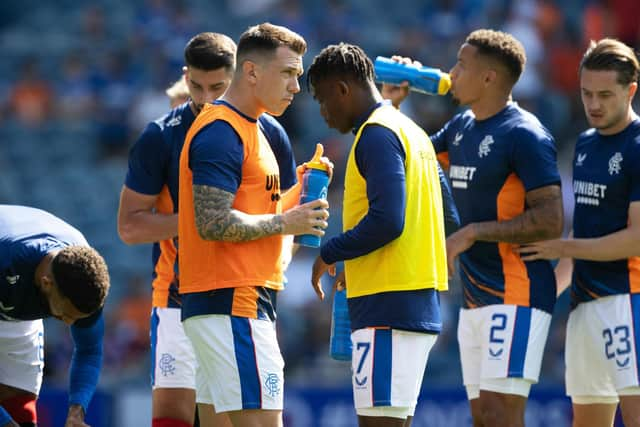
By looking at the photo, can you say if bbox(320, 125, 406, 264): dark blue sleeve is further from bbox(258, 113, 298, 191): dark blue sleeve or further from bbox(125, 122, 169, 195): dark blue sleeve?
bbox(125, 122, 169, 195): dark blue sleeve

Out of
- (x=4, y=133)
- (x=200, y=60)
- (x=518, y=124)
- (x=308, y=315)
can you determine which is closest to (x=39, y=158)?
(x=4, y=133)

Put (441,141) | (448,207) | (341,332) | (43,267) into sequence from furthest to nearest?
1. (441,141)
2. (448,207)
3. (341,332)
4. (43,267)

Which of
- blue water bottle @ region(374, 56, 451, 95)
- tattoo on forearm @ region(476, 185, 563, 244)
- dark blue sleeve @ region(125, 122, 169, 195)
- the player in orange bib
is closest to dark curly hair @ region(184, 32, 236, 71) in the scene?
dark blue sleeve @ region(125, 122, 169, 195)

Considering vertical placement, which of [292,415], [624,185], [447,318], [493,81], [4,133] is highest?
[4,133]

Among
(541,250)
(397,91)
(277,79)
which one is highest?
(397,91)

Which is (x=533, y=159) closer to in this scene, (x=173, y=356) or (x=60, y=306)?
(x=173, y=356)

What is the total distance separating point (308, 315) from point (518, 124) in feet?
21.8

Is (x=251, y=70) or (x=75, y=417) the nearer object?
(x=251, y=70)

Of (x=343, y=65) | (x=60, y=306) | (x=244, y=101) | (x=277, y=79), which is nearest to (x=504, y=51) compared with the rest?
(x=343, y=65)

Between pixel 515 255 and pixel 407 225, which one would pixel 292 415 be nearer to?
pixel 515 255

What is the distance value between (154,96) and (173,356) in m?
8.92

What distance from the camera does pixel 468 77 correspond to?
6738 mm

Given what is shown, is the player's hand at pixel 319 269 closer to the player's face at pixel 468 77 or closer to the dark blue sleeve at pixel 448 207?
the dark blue sleeve at pixel 448 207

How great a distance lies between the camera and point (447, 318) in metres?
12.4
